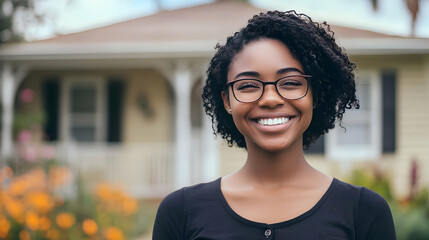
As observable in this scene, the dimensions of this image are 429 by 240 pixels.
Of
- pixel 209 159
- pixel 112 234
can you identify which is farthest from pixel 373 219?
pixel 209 159

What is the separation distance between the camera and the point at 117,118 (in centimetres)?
1131

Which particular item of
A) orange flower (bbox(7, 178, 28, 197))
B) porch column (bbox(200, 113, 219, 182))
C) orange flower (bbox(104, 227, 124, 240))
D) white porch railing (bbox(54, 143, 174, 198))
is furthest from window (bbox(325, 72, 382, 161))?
orange flower (bbox(7, 178, 28, 197))

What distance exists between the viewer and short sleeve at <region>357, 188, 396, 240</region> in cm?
161

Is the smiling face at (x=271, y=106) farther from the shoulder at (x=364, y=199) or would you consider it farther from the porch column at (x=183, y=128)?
the porch column at (x=183, y=128)

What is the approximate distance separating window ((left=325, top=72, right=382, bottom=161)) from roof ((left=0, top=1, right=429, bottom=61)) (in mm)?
760

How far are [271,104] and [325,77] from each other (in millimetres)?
228

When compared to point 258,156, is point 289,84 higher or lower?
higher

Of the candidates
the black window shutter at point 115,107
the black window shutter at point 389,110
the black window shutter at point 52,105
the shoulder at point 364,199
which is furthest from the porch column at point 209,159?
the shoulder at point 364,199

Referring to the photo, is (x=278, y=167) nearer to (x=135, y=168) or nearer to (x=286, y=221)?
(x=286, y=221)

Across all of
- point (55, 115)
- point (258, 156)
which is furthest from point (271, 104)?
point (55, 115)

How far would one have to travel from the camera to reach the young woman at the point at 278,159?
5.34 feet

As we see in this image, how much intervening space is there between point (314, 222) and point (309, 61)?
0.48 m

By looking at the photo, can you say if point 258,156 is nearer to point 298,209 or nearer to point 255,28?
point 298,209

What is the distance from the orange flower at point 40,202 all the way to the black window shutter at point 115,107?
5.99 meters
